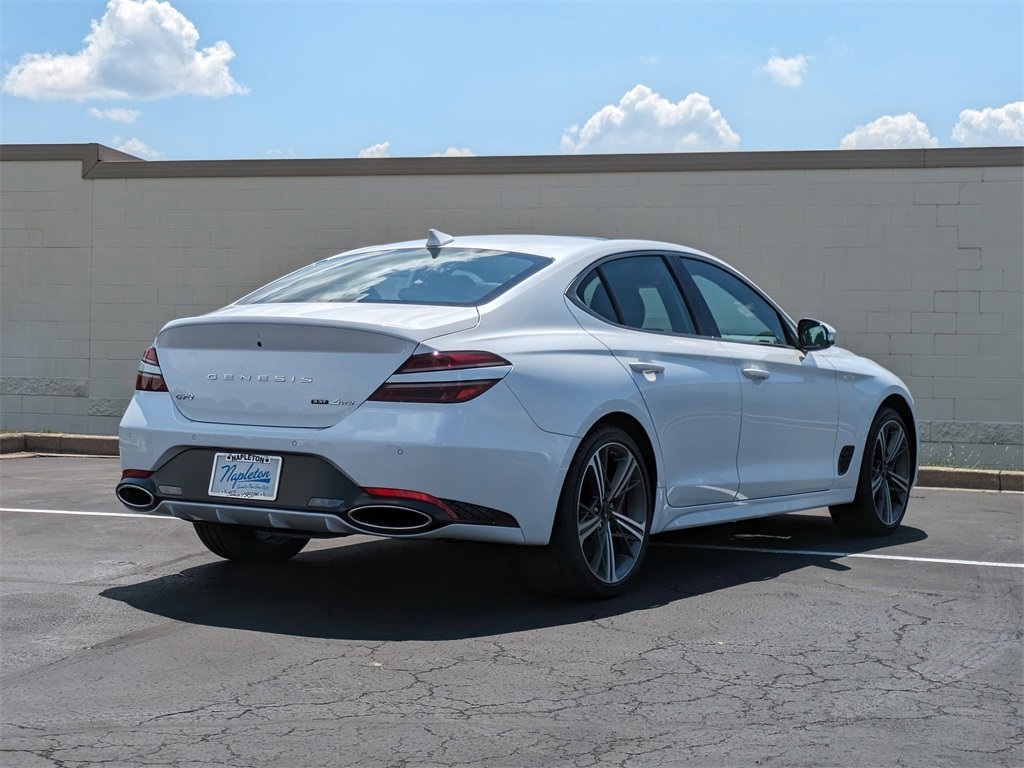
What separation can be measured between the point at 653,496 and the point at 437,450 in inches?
54.2

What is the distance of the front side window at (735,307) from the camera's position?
23.5ft

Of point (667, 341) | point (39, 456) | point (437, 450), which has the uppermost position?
point (667, 341)

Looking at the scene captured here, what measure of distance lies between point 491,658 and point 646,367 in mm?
1773

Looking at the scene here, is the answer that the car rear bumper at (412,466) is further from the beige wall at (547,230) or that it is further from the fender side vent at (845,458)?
the beige wall at (547,230)

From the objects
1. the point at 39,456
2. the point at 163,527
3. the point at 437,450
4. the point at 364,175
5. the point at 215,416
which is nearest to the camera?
the point at 437,450

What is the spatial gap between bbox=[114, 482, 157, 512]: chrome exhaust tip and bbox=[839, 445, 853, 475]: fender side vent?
3.93m

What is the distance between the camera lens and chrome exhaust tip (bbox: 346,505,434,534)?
5.28 m

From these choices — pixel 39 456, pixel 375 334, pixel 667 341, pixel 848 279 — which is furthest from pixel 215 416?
pixel 848 279

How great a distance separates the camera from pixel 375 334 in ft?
17.6

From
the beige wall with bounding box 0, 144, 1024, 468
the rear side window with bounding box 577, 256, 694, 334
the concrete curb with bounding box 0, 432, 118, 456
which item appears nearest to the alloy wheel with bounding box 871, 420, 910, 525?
the rear side window with bounding box 577, 256, 694, 334

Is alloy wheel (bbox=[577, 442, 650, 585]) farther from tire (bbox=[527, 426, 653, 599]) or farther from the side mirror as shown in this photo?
the side mirror

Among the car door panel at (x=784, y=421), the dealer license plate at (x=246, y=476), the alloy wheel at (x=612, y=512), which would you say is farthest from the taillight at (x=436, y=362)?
the car door panel at (x=784, y=421)

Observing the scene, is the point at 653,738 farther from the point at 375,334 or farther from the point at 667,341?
the point at 667,341

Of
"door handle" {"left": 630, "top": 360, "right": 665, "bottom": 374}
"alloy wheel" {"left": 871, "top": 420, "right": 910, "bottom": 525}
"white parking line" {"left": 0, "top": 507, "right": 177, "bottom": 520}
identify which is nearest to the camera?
"door handle" {"left": 630, "top": 360, "right": 665, "bottom": 374}
